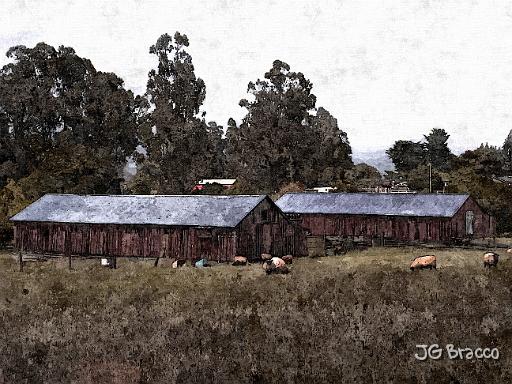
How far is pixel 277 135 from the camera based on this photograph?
82250 mm

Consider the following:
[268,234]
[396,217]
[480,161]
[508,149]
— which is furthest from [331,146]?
[268,234]

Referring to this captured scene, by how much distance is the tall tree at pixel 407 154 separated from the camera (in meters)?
120

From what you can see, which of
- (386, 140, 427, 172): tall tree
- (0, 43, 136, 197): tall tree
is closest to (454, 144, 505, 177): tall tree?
(0, 43, 136, 197): tall tree

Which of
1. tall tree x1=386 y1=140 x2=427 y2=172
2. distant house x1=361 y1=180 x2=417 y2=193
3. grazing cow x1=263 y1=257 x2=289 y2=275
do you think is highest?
tall tree x1=386 y1=140 x2=427 y2=172

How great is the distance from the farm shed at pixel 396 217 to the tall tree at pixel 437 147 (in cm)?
6919

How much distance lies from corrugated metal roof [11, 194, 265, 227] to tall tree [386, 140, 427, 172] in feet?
280

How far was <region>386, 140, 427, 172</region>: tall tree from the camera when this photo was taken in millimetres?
120125

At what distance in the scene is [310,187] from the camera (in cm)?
8844

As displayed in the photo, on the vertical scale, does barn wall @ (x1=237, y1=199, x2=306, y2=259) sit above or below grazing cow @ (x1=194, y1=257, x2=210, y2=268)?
above

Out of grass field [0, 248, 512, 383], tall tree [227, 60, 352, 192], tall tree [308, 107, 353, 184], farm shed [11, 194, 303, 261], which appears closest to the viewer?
grass field [0, 248, 512, 383]

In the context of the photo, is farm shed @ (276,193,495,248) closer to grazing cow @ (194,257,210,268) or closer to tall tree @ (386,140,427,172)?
grazing cow @ (194,257,210,268)

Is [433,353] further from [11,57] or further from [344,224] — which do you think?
[11,57]

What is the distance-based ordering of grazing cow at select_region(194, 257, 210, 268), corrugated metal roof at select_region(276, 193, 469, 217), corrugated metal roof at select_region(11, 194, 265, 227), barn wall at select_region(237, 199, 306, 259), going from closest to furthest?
1. grazing cow at select_region(194, 257, 210, 268)
2. barn wall at select_region(237, 199, 306, 259)
3. corrugated metal roof at select_region(11, 194, 265, 227)
4. corrugated metal roof at select_region(276, 193, 469, 217)

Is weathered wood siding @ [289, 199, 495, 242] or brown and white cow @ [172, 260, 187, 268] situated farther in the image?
weathered wood siding @ [289, 199, 495, 242]
